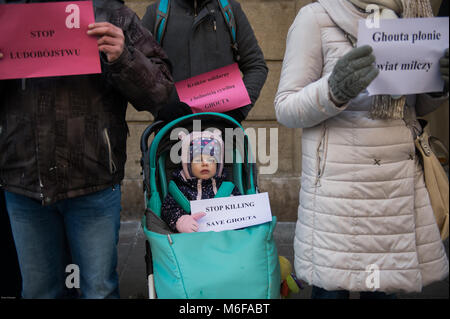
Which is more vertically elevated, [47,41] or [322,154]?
[47,41]

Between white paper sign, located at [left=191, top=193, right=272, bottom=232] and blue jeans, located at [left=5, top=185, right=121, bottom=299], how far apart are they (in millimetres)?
414

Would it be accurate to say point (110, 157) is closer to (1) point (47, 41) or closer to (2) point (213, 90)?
(1) point (47, 41)

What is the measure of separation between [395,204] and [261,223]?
1.98ft

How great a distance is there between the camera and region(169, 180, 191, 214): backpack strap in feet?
7.46

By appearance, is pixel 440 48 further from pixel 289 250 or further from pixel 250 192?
pixel 289 250

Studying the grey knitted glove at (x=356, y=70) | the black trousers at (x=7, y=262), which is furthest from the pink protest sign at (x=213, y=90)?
the black trousers at (x=7, y=262)

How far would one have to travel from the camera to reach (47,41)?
175 centimetres

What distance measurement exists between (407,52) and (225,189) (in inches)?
43.9

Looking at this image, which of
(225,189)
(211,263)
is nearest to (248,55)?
(225,189)

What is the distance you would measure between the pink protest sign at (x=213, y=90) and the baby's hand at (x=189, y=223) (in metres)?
0.65

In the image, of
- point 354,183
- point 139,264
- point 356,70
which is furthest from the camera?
point 139,264

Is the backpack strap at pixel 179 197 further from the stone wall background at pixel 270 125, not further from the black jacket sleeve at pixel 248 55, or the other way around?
the stone wall background at pixel 270 125

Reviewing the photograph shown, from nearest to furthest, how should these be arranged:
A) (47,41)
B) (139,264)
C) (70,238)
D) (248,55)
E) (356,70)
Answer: (356,70) → (47,41) → (70,238) → (248,55) → (139,264)
